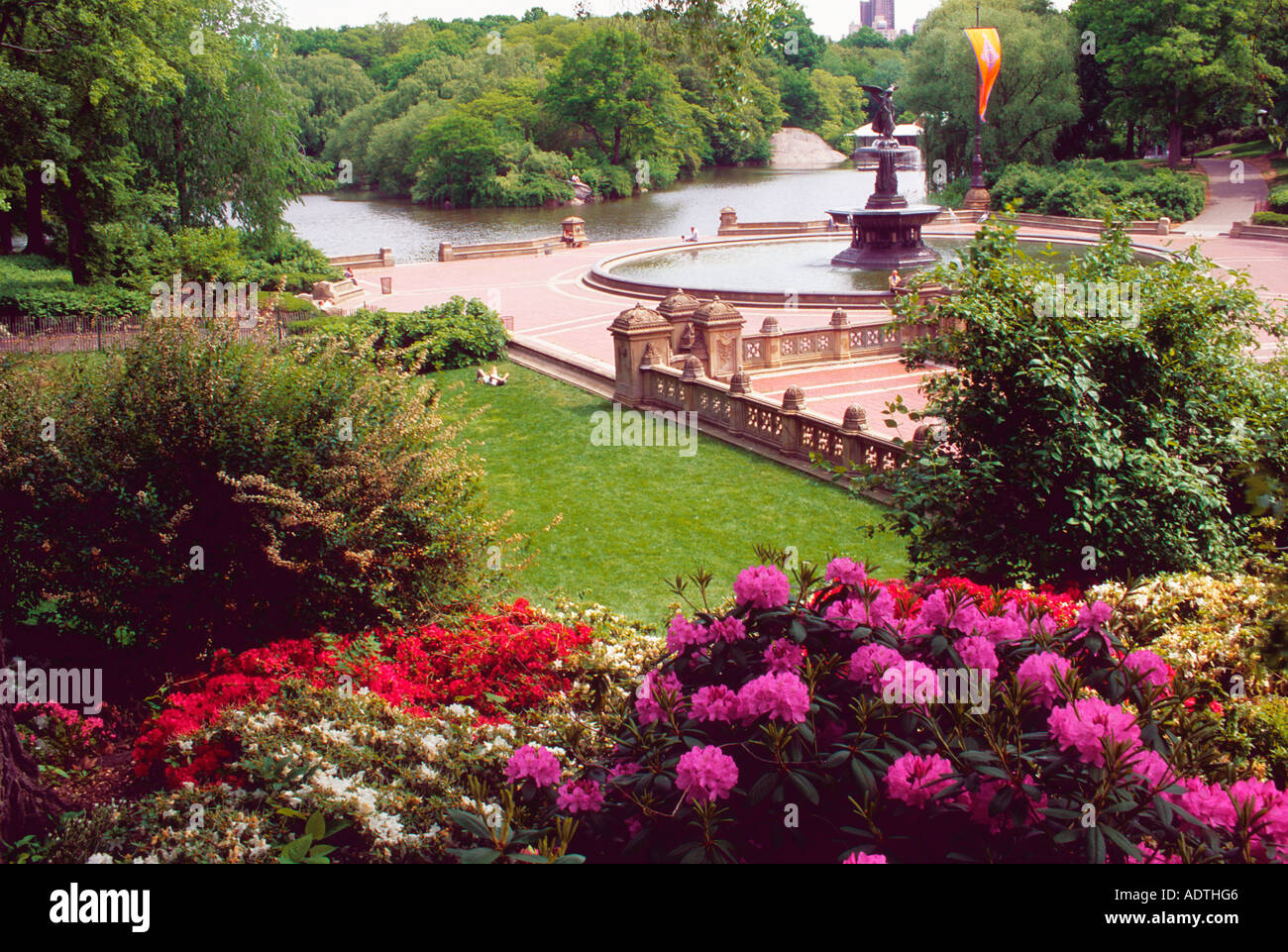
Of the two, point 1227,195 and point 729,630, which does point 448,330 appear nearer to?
point 729,630

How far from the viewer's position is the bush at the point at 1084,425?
27.2 ft

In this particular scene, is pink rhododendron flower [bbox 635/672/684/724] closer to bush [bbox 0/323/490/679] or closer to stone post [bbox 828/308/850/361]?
Result: bush [bbox 0/323/490/679]

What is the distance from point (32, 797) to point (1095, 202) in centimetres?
4911

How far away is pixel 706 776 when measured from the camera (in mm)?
4137

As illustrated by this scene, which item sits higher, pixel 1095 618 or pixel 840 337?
pixel 840 337

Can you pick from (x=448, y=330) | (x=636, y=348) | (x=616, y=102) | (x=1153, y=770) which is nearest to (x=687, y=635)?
(x=1153, y=770)

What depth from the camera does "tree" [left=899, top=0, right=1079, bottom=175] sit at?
5378 centimetres

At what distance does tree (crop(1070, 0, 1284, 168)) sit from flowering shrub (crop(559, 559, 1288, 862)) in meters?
53.2

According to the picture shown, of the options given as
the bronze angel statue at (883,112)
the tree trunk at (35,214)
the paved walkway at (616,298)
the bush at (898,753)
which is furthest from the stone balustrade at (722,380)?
the tree trunk at (35,214)

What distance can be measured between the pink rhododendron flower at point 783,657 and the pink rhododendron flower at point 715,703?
10.6 inches

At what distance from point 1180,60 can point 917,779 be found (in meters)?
58.2

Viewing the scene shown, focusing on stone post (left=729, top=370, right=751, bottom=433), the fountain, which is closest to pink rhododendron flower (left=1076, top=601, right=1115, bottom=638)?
stone post (left=729, top=370, right=751, bottom=433)
